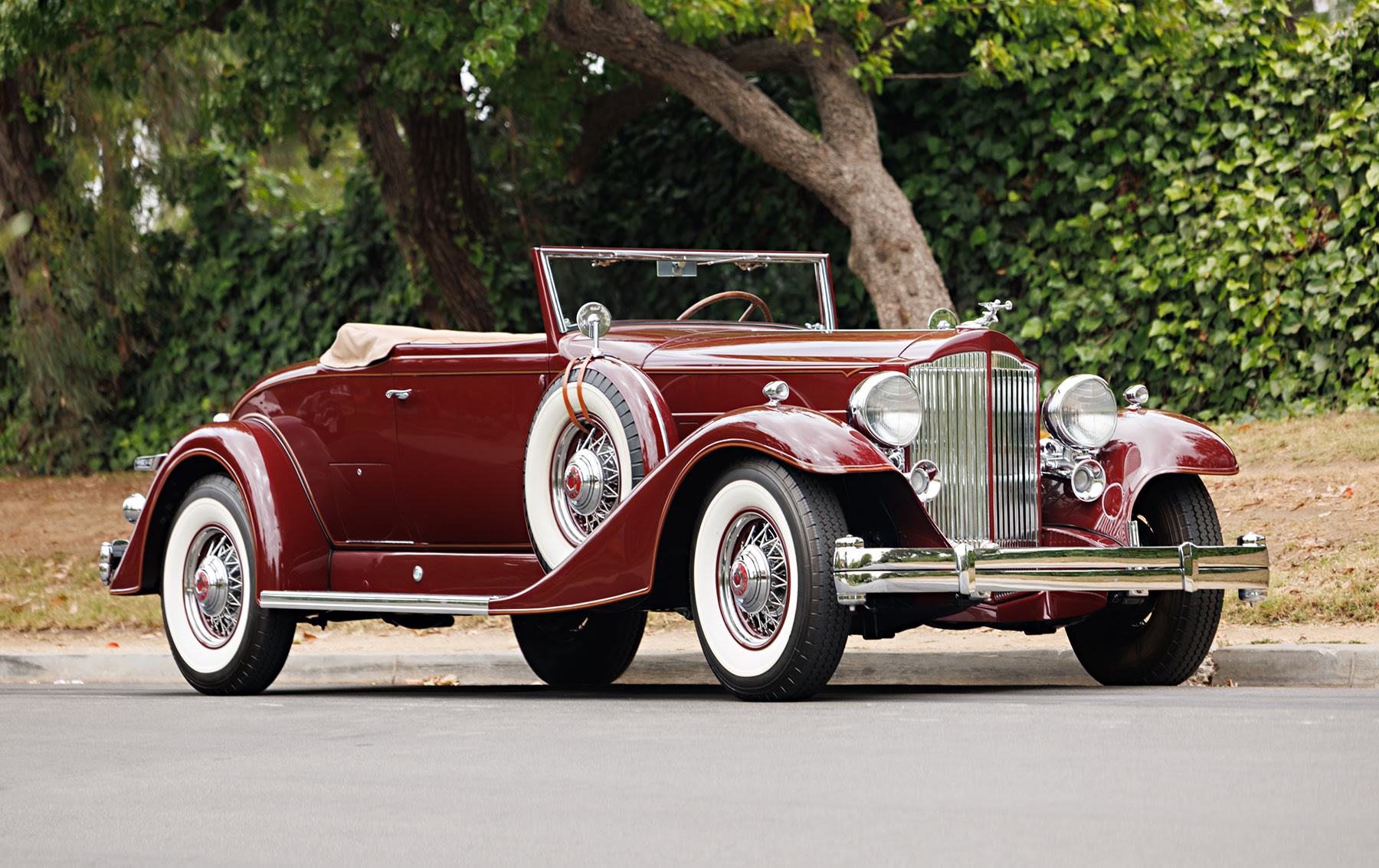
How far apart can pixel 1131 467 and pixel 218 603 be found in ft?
13.2

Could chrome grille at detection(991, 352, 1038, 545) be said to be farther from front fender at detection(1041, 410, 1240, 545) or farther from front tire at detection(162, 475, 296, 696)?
front tire at detection(162, 475, 296, 696)

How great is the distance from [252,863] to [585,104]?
42.9 ft

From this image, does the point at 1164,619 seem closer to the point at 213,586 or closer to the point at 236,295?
the point at 213,586

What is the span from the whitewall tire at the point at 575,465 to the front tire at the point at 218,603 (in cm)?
145

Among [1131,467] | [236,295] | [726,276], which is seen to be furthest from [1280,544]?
[236,295]

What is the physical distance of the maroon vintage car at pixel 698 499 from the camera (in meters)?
5.99

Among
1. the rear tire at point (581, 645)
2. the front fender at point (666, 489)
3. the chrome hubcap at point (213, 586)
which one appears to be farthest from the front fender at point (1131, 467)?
the chrome hubcap at point (213, 586)

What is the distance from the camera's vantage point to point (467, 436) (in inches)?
288

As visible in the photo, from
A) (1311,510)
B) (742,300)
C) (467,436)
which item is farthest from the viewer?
(1311,510)

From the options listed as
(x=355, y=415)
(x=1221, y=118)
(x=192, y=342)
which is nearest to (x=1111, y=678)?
(x=355, y=415)

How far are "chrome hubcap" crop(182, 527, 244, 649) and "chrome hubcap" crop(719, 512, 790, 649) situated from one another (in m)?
2.64

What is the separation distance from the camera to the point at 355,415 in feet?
25.3

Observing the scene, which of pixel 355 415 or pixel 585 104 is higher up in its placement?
pixel 585 104

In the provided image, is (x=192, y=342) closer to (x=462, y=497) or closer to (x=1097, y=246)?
(x=1097, y=246)
